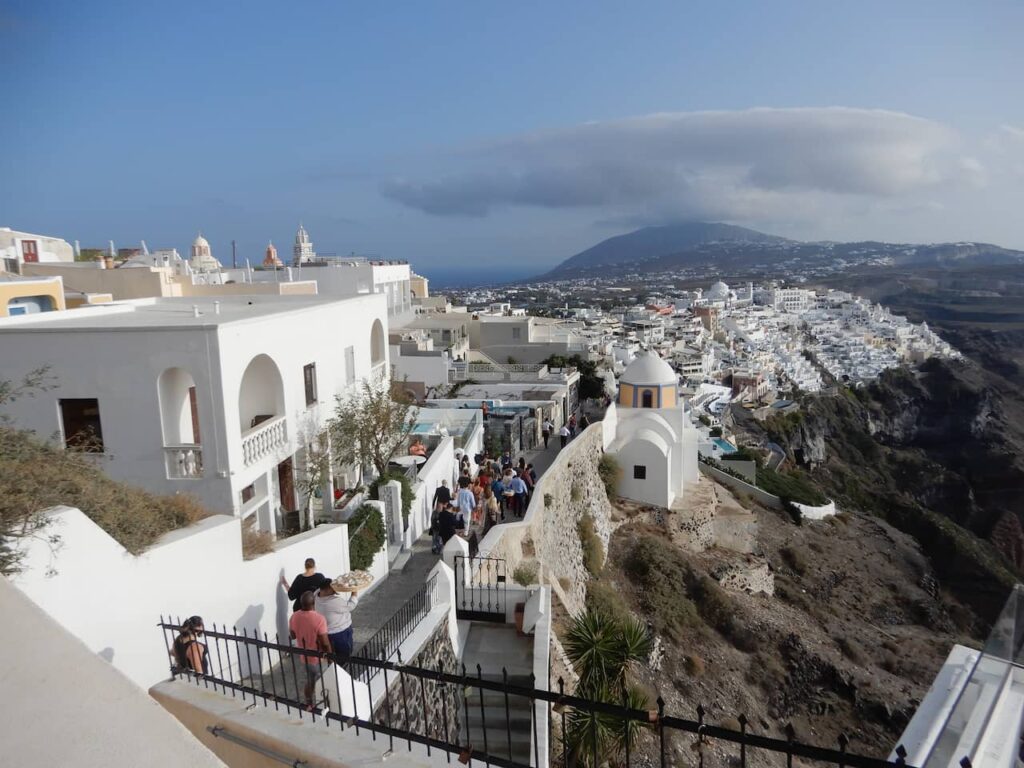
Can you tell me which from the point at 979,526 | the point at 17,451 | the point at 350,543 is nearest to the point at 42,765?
the point at 17,451

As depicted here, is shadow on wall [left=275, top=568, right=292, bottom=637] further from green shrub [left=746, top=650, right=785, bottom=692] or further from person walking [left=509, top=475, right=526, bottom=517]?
green shrub [left=746, top=650, right=785, bottom=692]

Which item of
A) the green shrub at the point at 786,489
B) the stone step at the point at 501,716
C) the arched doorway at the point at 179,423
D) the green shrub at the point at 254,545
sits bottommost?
the green shrub at the point at 786,489

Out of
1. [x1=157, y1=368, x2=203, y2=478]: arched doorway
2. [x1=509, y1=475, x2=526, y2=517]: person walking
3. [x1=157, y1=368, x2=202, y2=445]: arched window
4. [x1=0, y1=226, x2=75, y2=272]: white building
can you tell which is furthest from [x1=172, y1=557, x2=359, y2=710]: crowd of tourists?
[x1=0, y1=226, x2=75, y2=272]: white building

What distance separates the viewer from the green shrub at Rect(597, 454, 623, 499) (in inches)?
980

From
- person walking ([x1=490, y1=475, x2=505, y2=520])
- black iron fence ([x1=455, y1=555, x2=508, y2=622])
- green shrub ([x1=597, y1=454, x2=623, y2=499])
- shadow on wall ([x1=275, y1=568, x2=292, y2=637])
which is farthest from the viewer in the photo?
green shrub ([x1=597, y1=454, x2=623, y2=499])

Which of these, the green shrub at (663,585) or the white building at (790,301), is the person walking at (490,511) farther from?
the white building at (790,301)

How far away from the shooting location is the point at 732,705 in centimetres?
1866

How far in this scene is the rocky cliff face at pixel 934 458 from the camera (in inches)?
1879

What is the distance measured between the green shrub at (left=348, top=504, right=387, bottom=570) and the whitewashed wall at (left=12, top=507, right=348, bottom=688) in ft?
6.98

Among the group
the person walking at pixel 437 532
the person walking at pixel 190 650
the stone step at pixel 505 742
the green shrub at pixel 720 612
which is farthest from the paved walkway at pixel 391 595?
the green shrub at pixel 720 612

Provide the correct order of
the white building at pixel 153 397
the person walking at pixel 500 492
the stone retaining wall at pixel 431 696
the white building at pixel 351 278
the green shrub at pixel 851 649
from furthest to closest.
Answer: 1. the white building at pixel 351 278
2. the green shrub at pixel 851 649
3. the person walking at pixel 500 492
4. the white building at pixel 153 397
5. the stone retaining wall at pixel 431 696

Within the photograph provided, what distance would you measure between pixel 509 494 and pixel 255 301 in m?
9.03

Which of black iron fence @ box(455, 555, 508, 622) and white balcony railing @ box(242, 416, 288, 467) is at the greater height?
white balcony railing @ box(242, 416, 288, 467)

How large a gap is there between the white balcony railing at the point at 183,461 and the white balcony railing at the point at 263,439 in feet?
2.31
